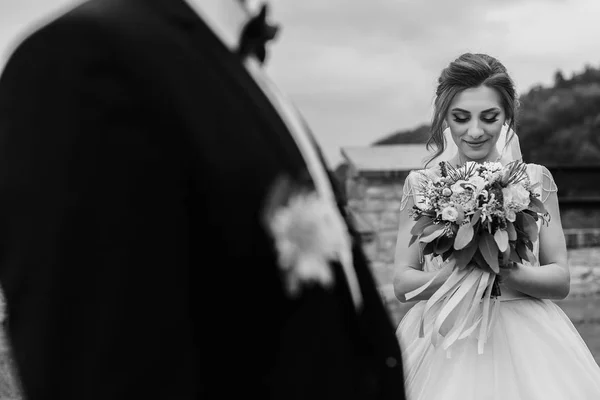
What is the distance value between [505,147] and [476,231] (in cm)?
74

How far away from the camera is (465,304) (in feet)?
10.8

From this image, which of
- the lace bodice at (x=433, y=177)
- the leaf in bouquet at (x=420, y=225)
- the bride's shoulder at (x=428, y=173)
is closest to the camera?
the leaf in bouquet at (x=420, y=225)

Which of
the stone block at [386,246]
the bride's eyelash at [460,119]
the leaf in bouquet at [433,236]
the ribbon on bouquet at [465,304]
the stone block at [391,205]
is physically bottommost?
the stone block at [386,246]

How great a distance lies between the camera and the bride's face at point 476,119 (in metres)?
3.49

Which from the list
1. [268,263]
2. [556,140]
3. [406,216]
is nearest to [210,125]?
[268,263]

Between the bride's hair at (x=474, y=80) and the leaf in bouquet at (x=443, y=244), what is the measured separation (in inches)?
25.6

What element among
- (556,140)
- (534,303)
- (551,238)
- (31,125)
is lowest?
(556,140)

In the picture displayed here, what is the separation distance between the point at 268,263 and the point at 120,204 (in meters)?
0.21

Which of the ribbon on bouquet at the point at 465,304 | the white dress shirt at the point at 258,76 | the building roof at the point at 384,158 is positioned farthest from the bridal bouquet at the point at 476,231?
the building roof at the point at 384,158

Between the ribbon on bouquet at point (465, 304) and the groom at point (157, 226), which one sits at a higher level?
the groom at point (157, 226)

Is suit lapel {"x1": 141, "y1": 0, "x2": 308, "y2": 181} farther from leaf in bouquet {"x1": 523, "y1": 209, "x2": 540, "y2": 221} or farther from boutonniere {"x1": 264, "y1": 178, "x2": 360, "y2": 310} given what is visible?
leaf in bouquet {"x1": 523, "y1": 209, "x2": 540, "y2": 221}

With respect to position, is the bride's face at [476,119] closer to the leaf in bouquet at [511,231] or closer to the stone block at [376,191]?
the leaf in bouquet at [511,231]

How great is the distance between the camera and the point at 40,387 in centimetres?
94

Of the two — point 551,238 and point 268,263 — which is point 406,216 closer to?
point 551,238
